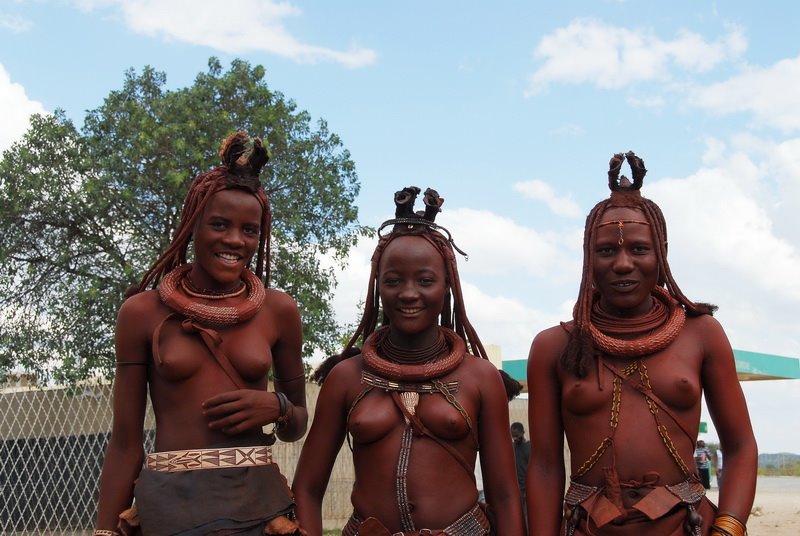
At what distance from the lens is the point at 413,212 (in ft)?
15.4

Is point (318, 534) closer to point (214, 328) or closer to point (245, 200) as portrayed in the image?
point (214, 328)

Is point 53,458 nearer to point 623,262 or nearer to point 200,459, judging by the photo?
point 200,459

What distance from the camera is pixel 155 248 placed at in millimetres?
13055

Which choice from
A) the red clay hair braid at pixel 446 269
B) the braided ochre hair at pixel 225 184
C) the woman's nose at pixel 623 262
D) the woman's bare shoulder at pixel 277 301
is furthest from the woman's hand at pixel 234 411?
the woman's nose at pixel 623 262

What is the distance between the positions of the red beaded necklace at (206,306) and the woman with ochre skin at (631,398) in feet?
4.24

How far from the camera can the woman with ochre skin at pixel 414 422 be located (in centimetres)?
412

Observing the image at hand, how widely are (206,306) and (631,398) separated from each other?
6.22ft

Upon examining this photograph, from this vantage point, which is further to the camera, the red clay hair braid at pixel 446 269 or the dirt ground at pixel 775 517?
the dirt ground at pixel 775 517

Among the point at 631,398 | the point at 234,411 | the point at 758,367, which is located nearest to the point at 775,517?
the point at 758,367

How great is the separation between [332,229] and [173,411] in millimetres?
9693

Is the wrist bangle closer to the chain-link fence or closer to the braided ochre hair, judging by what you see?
the braided ochre hair

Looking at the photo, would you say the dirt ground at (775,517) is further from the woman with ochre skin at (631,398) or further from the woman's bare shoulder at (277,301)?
the woman's bare shoulder at (277,301)

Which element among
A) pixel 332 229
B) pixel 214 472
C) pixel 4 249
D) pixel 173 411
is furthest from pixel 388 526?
pixel 4 249

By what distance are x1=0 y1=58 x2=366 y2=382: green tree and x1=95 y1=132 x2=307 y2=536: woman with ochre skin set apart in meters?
8.29
